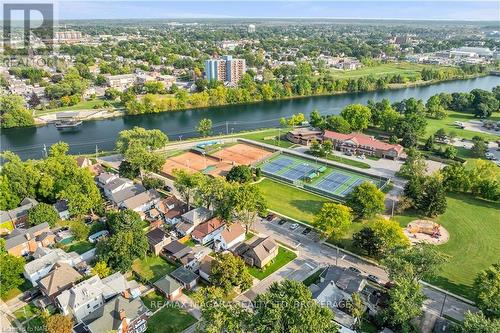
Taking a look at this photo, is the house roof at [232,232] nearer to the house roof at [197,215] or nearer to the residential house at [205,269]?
the residential house at [205,269]

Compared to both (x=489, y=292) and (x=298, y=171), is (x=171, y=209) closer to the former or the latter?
(x=298, y=171)

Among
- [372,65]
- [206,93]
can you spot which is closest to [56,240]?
[206,93]

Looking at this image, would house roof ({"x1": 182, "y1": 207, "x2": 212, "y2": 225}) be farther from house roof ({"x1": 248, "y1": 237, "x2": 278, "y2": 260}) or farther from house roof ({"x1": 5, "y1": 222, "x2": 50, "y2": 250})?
house roof ({"x1": 5, "y1": 222, "x2": 50, "y2": 250})

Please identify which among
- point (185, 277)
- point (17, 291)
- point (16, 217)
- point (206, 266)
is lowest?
point (17, 291)

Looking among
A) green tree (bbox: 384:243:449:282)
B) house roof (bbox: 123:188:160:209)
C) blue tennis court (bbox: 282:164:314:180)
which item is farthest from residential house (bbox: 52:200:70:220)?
green tree (bbox: 384:243:449:282)

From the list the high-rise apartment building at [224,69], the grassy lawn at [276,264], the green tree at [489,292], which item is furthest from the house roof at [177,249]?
the high-rise apartment building at [224,69]

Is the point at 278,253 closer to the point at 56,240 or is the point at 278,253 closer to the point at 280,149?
the point at 56,240

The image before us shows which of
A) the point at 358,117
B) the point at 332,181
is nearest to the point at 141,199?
the point at 332,181
